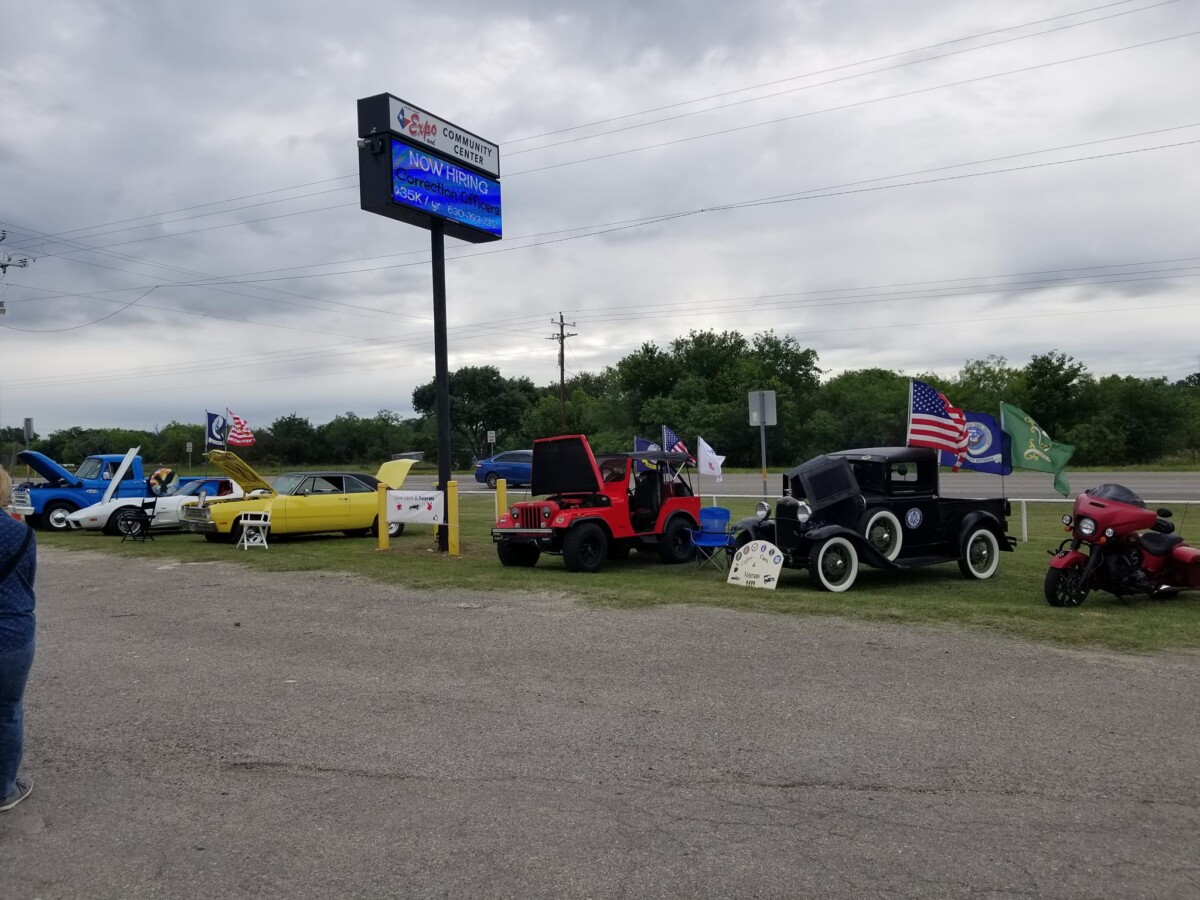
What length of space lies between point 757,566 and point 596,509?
294cm

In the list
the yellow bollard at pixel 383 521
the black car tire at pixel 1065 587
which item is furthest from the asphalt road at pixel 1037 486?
the black car tire at pixel 1065 587

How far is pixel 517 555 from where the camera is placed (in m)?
13.8

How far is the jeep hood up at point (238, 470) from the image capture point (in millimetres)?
17812

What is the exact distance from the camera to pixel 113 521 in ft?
65.6

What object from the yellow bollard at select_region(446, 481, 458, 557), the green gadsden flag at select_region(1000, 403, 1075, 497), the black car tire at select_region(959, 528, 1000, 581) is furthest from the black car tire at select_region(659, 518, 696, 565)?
the green gadsden flag at select_region(1000, 403, 1075, 497)

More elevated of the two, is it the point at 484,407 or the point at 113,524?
the point at 484,407

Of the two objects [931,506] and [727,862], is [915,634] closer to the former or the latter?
[931,506]

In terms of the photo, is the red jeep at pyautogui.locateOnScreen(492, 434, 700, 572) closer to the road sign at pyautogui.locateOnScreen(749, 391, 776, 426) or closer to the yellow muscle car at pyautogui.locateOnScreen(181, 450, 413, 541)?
the road sign at pyautogui.locateOnScreen(749, 391, 776, 426)

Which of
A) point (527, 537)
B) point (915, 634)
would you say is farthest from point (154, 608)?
point (915, 634)

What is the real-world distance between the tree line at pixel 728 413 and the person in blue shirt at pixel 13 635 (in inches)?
1716

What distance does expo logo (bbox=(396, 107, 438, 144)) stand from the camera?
623 inches

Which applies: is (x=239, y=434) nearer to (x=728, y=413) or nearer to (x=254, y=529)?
(x=254, y=529)

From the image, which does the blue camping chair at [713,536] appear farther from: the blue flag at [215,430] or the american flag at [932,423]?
the blue flag at [215,430]

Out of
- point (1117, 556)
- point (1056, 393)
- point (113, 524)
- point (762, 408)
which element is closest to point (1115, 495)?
point (1117, 556)
